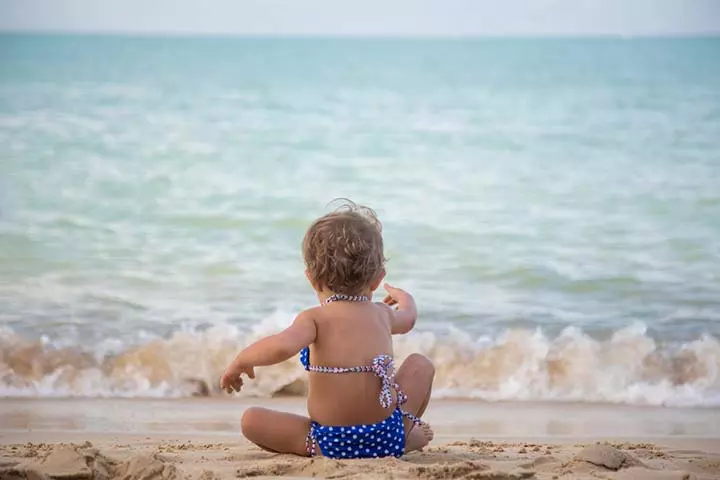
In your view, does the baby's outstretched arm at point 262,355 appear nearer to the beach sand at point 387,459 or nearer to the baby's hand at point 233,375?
the baby's hand at point 233,375

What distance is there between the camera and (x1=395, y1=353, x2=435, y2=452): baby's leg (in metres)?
2.32

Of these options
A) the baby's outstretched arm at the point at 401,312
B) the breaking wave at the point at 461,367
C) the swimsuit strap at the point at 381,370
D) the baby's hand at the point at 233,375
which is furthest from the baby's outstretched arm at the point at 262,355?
the breaking wave at the point at 461,367

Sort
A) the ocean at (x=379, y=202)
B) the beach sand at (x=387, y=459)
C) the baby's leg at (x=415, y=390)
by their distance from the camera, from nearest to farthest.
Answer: the beach sand at (x=387, y=459) < the baby's leg at (x=415, y=390) < the ocean at (x=379, y=202)

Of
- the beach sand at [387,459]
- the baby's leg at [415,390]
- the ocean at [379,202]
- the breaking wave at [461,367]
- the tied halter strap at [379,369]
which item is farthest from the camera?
the ocean at [379,202]

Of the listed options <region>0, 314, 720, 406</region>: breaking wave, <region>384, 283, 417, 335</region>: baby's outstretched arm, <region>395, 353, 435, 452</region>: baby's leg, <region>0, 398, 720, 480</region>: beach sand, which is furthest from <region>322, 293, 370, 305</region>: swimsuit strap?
<region>0, 314, 720, 406</region>: breaking wave

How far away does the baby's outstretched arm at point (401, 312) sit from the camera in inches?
91.7

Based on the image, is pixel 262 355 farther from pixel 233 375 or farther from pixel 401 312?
pixel 401 312

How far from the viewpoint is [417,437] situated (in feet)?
7.68

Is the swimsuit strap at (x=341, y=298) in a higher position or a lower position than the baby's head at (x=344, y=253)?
lower

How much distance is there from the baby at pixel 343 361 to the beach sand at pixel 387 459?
6cm

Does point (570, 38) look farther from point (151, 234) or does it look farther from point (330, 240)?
point (330, 240)

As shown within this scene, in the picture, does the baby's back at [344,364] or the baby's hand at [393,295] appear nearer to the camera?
the baby's back at [344,364]

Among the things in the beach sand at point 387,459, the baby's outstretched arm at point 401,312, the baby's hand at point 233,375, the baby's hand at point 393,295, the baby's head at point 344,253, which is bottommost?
the beach sand at point 387,459

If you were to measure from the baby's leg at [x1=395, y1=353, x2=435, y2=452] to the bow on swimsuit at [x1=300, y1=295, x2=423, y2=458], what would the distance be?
0.10 meters
